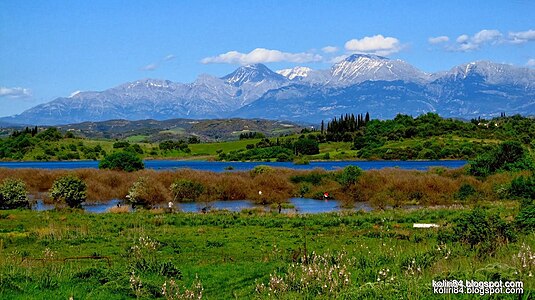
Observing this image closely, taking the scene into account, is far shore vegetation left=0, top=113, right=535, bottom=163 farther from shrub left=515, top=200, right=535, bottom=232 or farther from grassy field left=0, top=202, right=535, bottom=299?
shrub left=515, top=200, right=535, bottom=232

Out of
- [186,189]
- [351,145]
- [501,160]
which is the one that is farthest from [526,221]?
[351,145]

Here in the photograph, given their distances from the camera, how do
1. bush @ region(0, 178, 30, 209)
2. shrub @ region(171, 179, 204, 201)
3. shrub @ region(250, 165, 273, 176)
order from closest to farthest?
bush @ region(0, 178, 30, 209) < shrub @ region(171, 179, 204, 201) < shrub @ region(250, 165, 273, 176)

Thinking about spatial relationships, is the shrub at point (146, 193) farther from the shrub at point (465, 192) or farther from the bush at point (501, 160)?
the bush at point (501, 160)

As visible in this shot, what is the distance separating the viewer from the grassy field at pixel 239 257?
37.2 ft

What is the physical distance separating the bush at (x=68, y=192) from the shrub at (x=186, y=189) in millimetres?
10437

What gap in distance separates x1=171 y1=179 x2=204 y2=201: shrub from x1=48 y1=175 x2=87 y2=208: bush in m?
10.4

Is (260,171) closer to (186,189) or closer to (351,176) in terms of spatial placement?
(186,189)

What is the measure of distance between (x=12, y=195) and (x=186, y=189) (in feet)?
57.0

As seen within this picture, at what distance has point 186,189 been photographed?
191 ft

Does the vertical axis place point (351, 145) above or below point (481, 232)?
below

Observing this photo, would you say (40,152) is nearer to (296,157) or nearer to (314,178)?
(296,157)

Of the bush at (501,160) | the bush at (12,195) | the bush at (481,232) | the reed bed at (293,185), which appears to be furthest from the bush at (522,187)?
the bush at (12,195)

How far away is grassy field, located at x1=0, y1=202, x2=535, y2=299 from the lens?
37.2ft

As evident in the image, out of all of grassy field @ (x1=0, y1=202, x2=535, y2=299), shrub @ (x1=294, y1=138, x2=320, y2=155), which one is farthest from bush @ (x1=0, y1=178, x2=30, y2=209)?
shrub @ (x1=294, y1=138, x2=320, y2=155)
